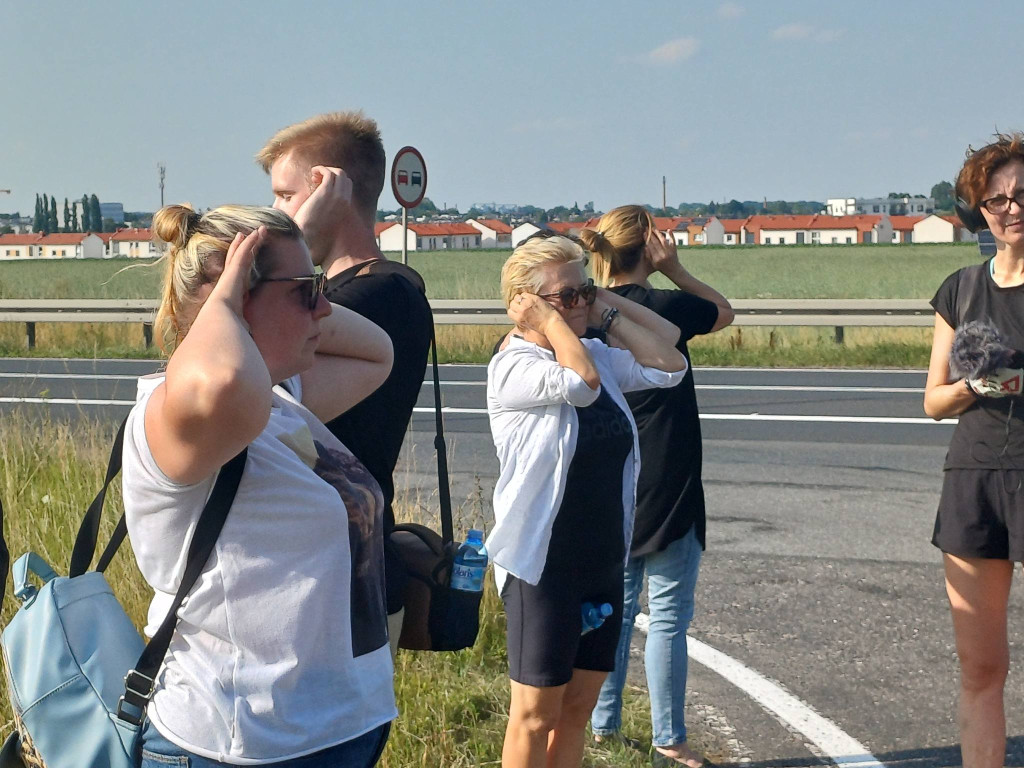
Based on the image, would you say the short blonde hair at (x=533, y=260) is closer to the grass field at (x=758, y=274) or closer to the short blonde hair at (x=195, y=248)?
the short blonde hair at (x=195, y=248)

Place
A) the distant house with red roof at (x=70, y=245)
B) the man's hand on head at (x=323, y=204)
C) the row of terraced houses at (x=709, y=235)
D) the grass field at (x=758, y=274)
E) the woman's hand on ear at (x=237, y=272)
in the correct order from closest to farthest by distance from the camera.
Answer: the woman's hand on ear at (x=237, y=272) → the man's hand on head at (x=323, y=204) → the grass field at (x=758, y=274) → the row of terraced houses at (x=709, y=235) → the distant house with red roof at (x=70, y=245)

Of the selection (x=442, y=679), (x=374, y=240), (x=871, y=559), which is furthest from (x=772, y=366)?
(x=374, y=240)

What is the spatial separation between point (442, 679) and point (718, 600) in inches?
78.0

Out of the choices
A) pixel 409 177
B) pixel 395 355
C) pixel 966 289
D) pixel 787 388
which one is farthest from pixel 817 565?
pixel 787 388

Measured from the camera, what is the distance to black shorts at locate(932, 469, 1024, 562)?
3.92 m

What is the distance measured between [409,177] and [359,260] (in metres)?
9.48

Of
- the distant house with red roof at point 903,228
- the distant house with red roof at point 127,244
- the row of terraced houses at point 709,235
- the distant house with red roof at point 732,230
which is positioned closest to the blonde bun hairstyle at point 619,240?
the distant house with red roof at point 127,244

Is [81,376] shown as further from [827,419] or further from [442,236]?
[442,236]

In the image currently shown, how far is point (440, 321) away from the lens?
67.4 ft

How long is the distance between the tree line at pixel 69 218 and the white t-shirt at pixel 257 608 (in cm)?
17987

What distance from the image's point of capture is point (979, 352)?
12.8 feet

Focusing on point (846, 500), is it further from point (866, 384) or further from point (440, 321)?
point (440, 321)

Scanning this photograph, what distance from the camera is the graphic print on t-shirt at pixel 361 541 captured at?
224cm

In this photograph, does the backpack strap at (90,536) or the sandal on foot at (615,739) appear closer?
the backpack strap at (90,536)
